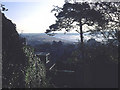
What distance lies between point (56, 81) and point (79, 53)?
11.7ft

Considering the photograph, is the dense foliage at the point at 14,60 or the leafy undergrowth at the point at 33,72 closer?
the dense foliage at the point at 14,60

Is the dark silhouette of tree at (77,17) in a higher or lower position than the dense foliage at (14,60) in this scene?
higher

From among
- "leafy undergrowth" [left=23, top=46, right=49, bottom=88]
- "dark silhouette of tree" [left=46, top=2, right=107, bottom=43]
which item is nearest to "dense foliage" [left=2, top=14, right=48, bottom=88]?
"leafy undergrowth" [left=23, top=46, right=49, bottom=88]

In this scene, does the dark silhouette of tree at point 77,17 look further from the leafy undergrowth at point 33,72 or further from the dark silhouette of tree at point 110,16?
the leafy undergrowth at point 33,72

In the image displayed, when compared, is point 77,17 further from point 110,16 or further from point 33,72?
point 33,72

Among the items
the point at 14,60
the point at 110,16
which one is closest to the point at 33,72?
the point at 14,60

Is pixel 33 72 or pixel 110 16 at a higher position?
pixel 110 16

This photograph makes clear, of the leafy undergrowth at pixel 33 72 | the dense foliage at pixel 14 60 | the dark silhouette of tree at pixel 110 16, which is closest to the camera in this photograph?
the dense foliage at pixel 14 60

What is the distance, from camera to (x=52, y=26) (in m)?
17.7

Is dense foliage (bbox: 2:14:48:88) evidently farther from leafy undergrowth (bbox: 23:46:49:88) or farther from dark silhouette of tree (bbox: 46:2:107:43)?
dark silhouette of tree (bbox: 46:2:107:43)

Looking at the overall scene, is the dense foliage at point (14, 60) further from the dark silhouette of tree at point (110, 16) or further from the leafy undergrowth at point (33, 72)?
the dark silhouette of tree at point (110, 16)

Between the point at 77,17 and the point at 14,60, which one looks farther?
the point at 77,17

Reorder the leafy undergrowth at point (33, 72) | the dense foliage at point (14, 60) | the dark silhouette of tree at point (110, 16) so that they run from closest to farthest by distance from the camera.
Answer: the dense foliage at point (14, 60), the leafy undergrowth at point (33, 72), the dark silhouette of tree at point (110, 16)

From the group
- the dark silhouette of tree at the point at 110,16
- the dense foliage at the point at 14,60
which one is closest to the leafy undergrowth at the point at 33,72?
the dense foliage at the point at 14,60
